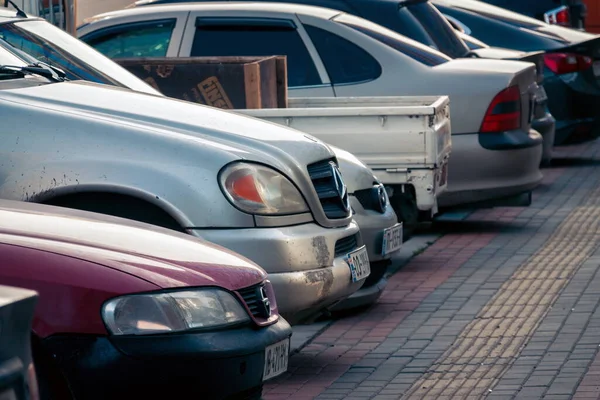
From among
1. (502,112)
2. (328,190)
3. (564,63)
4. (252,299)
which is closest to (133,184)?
(328,190)

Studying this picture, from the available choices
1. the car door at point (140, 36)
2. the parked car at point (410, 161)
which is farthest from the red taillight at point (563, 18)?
the parked car at point (410, 161)

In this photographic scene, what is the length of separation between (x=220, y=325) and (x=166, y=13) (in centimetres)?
682

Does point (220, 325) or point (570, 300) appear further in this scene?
point (570, 300)

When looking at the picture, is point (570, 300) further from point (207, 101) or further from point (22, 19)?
point (22, 19)

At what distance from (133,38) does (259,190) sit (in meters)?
5.31

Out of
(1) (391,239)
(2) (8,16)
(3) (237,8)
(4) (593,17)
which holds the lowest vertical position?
(4) (593,17)

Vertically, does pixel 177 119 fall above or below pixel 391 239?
above

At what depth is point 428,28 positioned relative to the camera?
12094 mm

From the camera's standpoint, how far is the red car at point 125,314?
3902 millimetres

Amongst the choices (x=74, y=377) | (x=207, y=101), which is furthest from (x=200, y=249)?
(x=207, y=101)

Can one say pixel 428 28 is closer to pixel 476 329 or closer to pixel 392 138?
pixel 392 138

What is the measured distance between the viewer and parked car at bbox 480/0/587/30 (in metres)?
20.0

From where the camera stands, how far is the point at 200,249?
4492 millimetres

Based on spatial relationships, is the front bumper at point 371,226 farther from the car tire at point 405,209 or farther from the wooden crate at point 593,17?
the wooden crate at point 593,17
